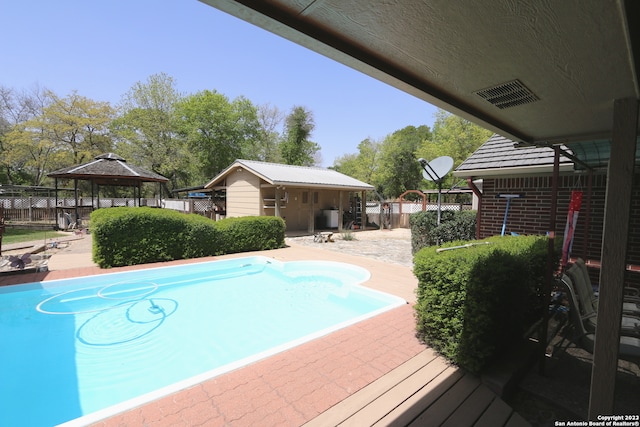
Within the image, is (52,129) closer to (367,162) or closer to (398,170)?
(367,162)

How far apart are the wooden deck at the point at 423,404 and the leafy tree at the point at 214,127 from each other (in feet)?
116

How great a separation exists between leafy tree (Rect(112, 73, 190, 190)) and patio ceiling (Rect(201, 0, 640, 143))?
3184 cm

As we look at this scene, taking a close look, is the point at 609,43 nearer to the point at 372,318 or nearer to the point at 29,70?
the point at 372,318

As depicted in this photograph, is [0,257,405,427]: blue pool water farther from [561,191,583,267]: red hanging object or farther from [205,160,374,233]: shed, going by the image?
[205,160,374,233]: shed

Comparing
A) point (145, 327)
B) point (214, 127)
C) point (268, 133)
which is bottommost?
point (145, 327)

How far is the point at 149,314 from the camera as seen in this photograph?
591 centimetres

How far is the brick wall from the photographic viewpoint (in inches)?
212

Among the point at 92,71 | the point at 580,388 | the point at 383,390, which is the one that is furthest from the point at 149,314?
the point at 92,71

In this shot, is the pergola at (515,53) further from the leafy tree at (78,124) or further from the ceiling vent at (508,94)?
the leafy tree at (78,124)

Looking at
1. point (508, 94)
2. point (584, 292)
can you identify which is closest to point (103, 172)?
point (508, 94)

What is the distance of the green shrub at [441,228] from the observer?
337 inches

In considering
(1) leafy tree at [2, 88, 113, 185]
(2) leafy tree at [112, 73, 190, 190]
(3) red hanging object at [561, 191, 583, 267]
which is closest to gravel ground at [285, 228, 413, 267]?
(3) red hanging object at [561, 191, 583, 267]

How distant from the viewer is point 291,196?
1642 cm

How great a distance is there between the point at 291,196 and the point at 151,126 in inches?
837
